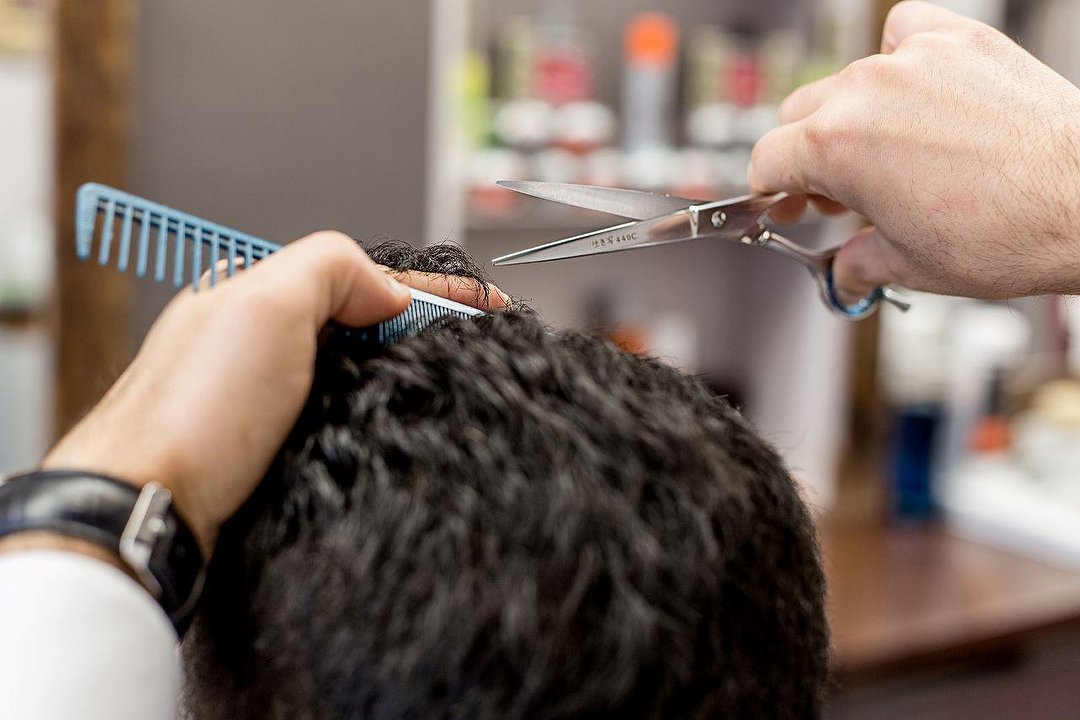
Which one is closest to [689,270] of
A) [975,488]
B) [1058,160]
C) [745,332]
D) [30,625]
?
[745,332]

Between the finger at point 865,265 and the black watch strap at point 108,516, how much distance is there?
68 cm

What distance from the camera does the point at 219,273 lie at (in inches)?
27.0

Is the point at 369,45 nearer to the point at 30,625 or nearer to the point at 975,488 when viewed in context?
the point at 30,625

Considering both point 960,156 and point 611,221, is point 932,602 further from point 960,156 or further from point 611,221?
point 960,156

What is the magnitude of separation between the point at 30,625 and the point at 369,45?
64.7 inches

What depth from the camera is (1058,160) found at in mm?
837

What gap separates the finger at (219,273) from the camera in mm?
656

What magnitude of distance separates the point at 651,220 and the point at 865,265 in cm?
23

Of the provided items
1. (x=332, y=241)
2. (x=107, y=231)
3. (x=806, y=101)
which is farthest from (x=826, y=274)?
(x=107, y=231)

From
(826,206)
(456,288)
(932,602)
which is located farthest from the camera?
(932,602)

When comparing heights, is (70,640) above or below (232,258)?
below

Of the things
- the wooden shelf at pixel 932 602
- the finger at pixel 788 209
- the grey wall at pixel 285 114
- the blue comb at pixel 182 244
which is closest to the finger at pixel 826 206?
the finger at pixel 788 209

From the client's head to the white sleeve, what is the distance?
96 millimetres

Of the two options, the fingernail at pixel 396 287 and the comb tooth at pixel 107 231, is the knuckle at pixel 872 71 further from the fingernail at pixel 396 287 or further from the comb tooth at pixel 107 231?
the comb tooth at pixel 107 231
